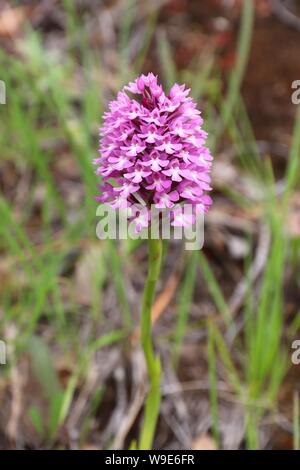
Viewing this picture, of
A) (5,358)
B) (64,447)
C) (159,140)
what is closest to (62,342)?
(5,358)

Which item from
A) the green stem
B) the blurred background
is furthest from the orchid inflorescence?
the blurred background

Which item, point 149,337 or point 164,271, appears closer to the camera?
point 149,337

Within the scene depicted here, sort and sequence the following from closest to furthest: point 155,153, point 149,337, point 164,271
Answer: point 155,153 → point 149,337 → point 164,271

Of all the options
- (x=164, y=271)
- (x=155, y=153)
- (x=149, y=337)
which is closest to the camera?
(x=155, y=153)

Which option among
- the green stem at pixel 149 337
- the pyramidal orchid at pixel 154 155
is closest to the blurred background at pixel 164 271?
the green stem at pixel 149 337

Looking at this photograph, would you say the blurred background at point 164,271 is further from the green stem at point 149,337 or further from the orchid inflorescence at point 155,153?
the orchid inflorescence at point 155,153

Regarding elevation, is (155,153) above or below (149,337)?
above

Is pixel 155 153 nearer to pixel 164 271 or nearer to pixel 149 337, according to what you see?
pixel 149 337

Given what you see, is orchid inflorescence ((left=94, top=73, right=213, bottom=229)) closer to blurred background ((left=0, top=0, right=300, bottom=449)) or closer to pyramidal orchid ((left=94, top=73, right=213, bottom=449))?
pyramidal orchid ((left=94, top=73, right=213, bottom=449))

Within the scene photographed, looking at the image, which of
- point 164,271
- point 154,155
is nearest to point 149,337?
point 154,155
